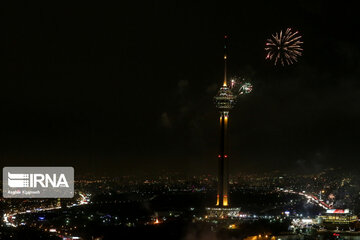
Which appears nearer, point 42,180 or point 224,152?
point 42,180

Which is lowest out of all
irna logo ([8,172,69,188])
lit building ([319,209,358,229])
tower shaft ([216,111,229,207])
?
lit building ([319,209,358,229])

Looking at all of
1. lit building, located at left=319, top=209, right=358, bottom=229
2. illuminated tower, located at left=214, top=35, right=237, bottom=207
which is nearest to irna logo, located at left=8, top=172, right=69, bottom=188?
illuminated tower, located at left=214, top=35, right=237, bottom=207

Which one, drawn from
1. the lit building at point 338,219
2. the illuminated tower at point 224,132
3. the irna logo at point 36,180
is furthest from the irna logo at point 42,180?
the lit building at point 338,219

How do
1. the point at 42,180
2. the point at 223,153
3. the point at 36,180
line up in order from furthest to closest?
the point at 223,153, the point at 42,180, the point at 36,180

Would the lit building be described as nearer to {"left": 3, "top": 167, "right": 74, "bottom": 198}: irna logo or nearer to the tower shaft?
the tower shaft

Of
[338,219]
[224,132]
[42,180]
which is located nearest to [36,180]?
[42,180]

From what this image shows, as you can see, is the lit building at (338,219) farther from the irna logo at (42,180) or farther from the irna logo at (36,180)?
the irna logo at (36,180)

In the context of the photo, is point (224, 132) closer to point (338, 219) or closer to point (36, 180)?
point (338, 219)

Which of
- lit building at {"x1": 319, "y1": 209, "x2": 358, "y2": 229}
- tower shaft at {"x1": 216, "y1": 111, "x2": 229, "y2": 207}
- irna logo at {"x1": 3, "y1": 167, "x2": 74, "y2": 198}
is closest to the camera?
irna logo at {"x1": 3, "y1": 167, "x2": 74, "y2": 198}

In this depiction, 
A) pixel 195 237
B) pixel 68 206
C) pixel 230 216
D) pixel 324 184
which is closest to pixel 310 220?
pixel 230 216
